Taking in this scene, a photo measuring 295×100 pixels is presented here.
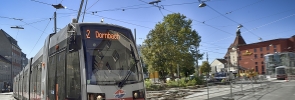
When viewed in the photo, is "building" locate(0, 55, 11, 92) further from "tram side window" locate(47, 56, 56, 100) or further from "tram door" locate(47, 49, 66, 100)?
"tram door" locate(47, 49, 66, 100)

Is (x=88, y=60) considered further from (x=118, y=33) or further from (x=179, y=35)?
(x=179, y=35)

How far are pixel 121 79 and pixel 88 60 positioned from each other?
3.69 feet

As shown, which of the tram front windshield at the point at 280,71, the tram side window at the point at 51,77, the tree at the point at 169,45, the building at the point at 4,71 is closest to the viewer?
the tram side window at the point at 51,77

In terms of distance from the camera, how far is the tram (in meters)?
6.98

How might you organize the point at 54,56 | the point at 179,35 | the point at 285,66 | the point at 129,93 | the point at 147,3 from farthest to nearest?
the point at 285,66 < the point at 179,35 < the point at 147,3 < the point at 54,56 < the point at 129,93

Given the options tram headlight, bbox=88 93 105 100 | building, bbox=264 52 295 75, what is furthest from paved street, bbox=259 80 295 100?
building, bbox=264 52 295 75

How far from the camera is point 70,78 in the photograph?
7375mm

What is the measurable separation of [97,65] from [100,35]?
3.26 ft

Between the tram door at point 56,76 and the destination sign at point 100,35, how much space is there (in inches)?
44.6

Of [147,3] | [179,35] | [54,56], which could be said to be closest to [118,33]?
[54,56]

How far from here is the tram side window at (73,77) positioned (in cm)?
704

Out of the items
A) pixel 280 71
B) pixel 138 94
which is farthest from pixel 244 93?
pixel 280 71

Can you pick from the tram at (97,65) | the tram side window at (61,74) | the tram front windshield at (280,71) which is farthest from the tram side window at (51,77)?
the tram front windshield at (280,71)

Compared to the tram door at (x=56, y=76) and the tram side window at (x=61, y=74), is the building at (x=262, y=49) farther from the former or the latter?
the tram side window at (x=61, y=74)
